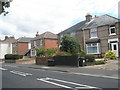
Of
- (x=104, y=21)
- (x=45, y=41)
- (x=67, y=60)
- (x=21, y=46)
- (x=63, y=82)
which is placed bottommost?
(x=63, y=82)

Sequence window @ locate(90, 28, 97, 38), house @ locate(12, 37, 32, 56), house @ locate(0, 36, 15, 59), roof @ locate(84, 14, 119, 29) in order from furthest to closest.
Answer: house @ locate(0, 36, 15, 59) → house @ locate(12, 37, 32, 56) → window @ locate(90, 28, 97, 38) → roof @ locate(84, 14, 119, 29)

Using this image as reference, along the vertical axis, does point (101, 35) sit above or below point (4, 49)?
above

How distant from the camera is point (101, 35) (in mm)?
28969

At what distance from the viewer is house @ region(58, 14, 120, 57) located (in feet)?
87.4

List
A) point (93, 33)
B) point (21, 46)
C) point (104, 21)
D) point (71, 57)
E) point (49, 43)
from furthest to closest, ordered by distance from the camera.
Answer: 1. point (21, 46)
2. point (49, 43)
3. point (93, 33)
4. point (104, 21)
5. point (71, 57)

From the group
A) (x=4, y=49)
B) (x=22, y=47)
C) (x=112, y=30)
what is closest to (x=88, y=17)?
(x=112, y=30)

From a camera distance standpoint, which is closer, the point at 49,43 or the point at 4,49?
→ the point at 49,43

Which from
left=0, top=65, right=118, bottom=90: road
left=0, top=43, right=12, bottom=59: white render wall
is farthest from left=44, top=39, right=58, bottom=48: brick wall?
left=0, top=65, right=118, bottom=90: road

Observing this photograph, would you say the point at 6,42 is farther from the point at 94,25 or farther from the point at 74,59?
the point at 74,59

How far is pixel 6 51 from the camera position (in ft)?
209

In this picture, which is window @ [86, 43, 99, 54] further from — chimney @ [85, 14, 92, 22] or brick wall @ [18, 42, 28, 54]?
brick wall @ [18, 42, 28, 54]

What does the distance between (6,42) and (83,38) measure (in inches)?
1657

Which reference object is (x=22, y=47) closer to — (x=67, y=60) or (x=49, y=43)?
(x=49, y=43)

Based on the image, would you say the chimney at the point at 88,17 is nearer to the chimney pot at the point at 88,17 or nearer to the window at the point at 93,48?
the chimney pot at the point at 88,17
